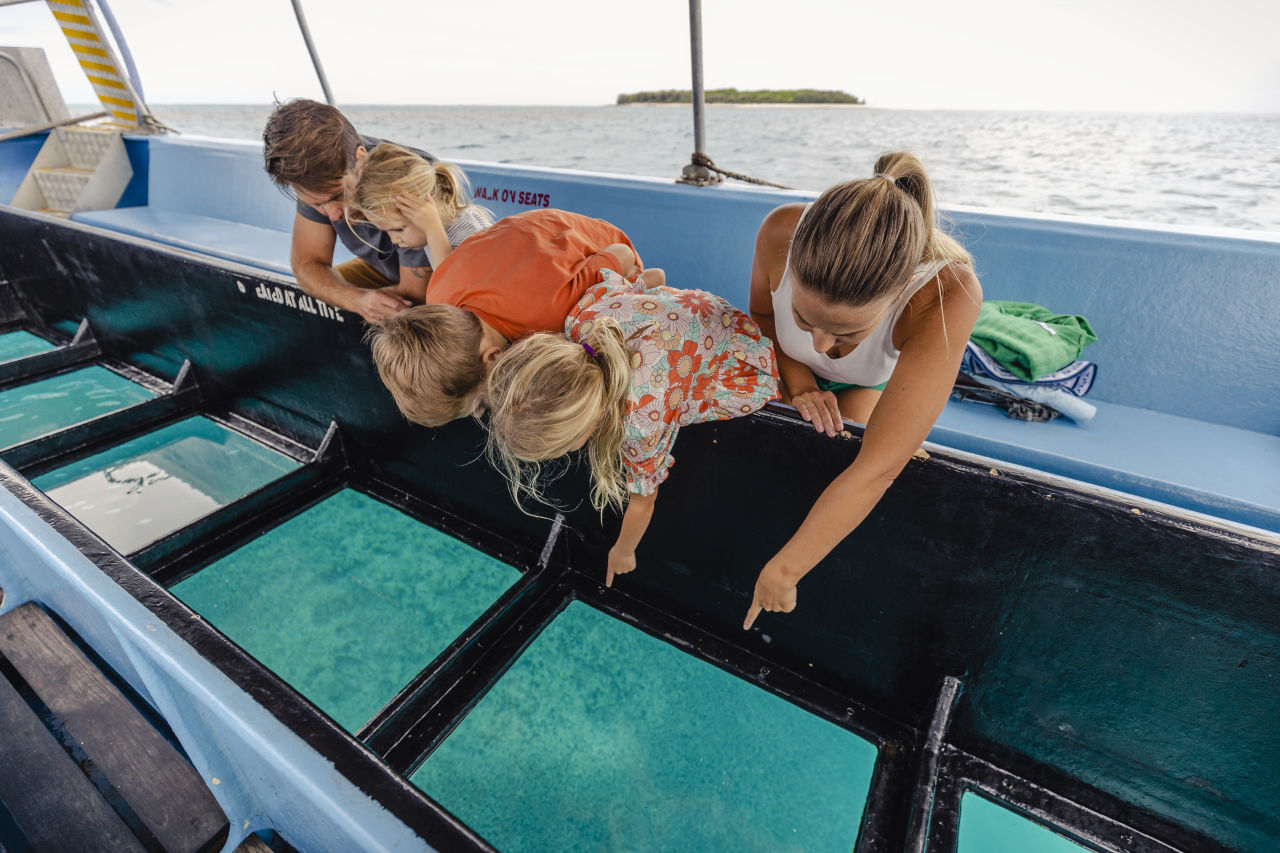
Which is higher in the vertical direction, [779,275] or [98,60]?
[98,60]

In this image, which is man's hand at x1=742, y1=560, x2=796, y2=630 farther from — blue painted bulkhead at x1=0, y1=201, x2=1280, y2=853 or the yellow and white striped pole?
the yellow and white striped pole

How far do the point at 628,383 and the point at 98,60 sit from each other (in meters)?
5.56

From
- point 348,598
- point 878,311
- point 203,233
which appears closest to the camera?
point 878,311

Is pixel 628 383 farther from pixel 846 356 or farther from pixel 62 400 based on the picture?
pixel 62 400

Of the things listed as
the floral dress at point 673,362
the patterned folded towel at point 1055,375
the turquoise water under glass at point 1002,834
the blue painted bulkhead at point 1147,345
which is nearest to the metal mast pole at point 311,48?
the blue painted bulkhead at point 1147,345

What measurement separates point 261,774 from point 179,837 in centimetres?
35

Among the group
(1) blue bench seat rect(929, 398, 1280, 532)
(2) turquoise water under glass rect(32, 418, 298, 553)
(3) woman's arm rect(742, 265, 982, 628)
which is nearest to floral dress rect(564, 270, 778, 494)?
(3) woman's arm rect(742, 265, 982, 628)

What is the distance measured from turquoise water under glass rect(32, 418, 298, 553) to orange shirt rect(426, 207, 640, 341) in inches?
53.1

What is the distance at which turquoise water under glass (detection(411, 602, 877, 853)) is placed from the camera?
116cm

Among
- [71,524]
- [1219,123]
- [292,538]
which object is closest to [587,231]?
[71,524]

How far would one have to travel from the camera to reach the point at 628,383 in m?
1.11

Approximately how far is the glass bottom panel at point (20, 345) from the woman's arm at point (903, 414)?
3.80 metres

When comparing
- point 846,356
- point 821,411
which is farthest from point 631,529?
point 846,356

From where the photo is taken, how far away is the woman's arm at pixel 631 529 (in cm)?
127
